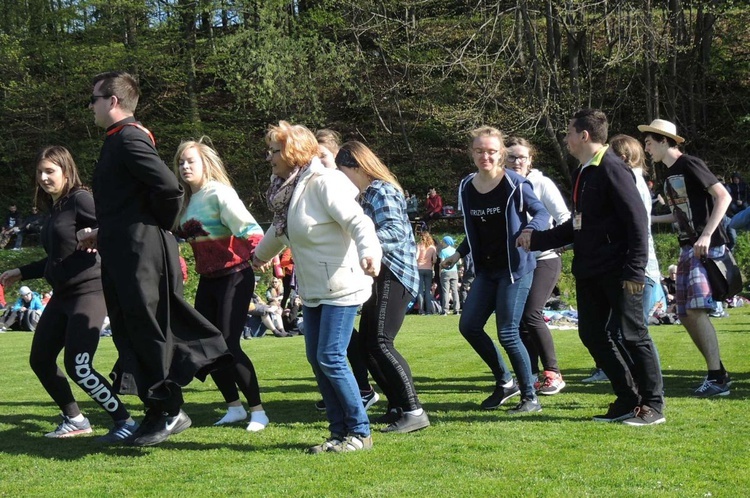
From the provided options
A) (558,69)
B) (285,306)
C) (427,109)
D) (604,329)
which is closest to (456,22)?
(427,109)

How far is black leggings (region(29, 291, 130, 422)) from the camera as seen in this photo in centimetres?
589

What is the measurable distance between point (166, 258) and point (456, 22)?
32969mm

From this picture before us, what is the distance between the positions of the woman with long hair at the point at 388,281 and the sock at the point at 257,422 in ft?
2.65

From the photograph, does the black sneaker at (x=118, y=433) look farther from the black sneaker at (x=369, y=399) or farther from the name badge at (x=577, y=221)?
the name badge at (x=577, y=221)

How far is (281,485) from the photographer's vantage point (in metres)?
4.43

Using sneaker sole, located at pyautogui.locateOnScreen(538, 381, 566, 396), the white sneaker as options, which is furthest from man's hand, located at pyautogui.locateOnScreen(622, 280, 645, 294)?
the white sneaker

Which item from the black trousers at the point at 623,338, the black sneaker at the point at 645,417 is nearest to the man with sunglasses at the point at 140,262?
the black trousers at the point at 623,338

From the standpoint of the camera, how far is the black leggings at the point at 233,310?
6.15 m

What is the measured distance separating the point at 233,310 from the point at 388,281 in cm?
106

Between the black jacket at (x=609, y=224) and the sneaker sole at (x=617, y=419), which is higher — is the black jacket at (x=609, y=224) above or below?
above

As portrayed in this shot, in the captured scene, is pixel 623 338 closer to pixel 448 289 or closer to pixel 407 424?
pixel 407 424

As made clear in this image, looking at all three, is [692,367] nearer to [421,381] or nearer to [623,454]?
[421,381]

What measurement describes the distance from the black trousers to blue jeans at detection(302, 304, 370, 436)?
5.35 feet

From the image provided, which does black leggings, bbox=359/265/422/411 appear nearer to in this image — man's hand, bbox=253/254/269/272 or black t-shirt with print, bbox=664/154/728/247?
man's hand, bbox=253/254/269/272
